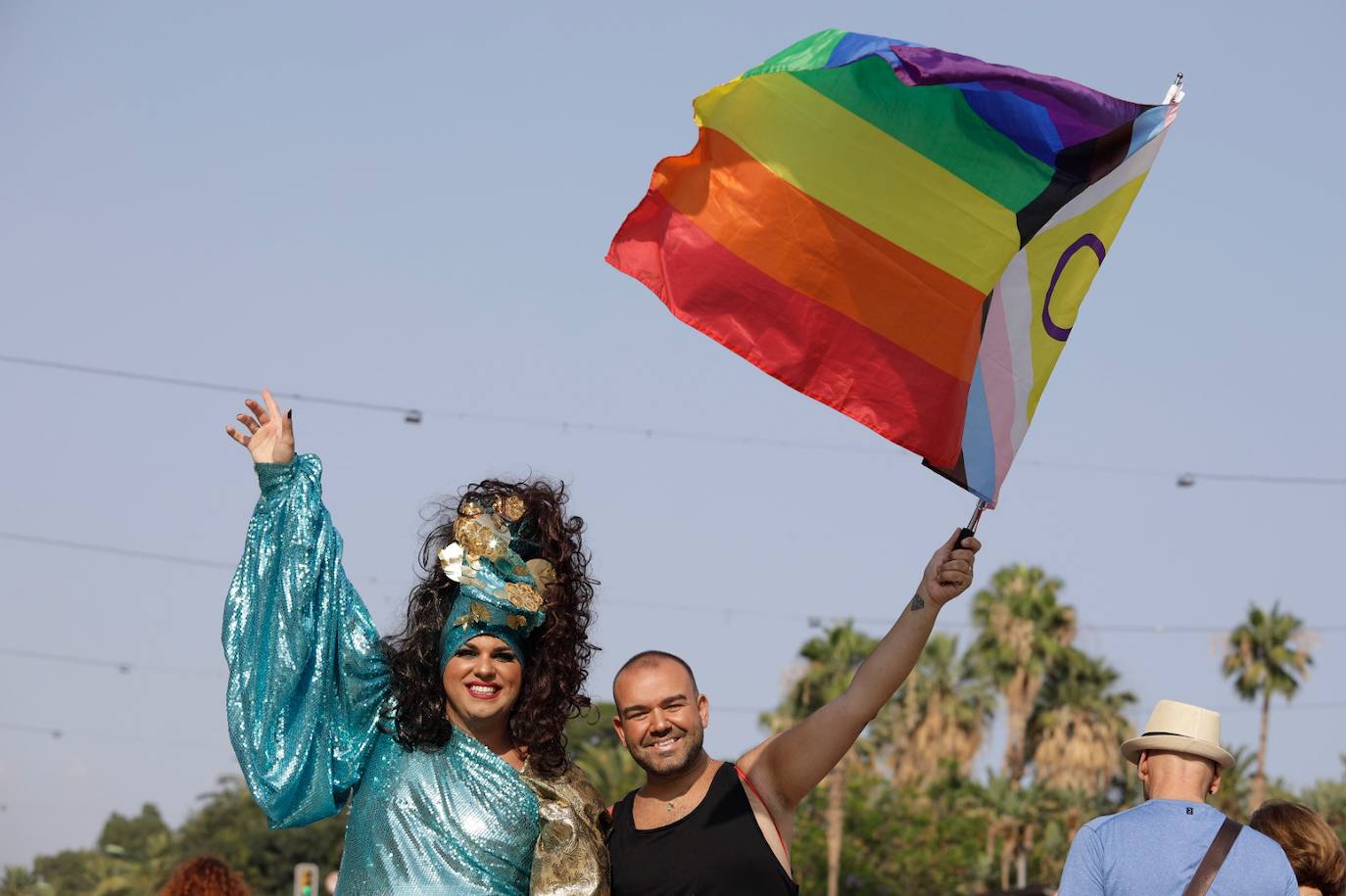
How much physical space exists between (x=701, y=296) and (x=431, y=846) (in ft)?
6.12

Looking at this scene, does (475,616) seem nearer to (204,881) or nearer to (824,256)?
(824,256)

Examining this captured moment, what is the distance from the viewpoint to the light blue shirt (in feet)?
16.2

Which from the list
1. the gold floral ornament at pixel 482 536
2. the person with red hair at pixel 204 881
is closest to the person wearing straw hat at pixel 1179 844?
the gold floral ornament at pixel 482 536

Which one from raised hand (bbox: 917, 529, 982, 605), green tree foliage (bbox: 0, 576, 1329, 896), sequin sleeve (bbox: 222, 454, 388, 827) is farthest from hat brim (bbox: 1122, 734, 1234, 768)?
green tree foliage (bbox: 0, 576, 1329, 896)

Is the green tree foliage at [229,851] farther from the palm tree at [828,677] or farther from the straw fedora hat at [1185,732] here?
the straw fedora hat at [1185,732]

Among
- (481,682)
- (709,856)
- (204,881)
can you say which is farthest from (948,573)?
(204,881)

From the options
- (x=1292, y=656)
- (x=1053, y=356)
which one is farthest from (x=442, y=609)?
(x=1292, y=656)

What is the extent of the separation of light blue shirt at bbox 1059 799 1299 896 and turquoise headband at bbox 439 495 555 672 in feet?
6.04

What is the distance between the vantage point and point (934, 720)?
46.6m

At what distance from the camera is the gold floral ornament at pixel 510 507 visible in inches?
238

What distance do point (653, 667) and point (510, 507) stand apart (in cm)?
95

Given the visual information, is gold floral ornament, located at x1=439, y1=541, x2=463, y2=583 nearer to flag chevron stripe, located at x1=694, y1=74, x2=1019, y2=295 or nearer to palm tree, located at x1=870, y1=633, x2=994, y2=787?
flag chevron stripe, located at x1=694, y1=74, x2=1019, y2=295

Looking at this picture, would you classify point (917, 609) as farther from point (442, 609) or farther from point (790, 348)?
point (442, 609)

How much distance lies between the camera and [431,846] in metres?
5.56
